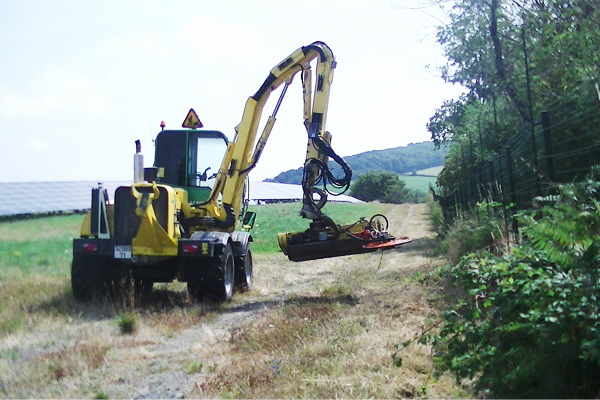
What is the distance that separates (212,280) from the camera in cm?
955

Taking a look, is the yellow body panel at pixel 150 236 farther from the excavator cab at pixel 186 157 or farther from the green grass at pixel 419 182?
the green grass at pixel 419 182

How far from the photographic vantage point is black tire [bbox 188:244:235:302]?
31.4ft

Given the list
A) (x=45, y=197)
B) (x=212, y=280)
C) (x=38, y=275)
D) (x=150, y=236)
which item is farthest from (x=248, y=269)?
(x=45, y=197)

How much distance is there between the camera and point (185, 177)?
11.3 meters

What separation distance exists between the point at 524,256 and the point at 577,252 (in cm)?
47

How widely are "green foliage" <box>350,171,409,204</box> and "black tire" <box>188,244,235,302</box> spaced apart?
71.4 metres

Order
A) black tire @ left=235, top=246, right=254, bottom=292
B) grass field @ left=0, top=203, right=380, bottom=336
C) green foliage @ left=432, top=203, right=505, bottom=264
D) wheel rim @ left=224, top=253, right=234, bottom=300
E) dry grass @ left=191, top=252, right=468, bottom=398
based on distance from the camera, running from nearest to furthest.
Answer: dry grass @ left=191, top=252, right=468, bottom=398, green foliage @ left=432, top=203, right=505, bottom=264, grass field @ left=0, top=203, right=380, bottom=336, wheel rim @ left=224, top=253, right=234, bottom=300, black tire @ left=235, top=246, right=254, bottom=292

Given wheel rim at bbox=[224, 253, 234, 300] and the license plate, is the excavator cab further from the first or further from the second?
the license plate

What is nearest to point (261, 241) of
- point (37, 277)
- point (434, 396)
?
point (37, 277)

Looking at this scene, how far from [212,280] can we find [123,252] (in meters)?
1.32

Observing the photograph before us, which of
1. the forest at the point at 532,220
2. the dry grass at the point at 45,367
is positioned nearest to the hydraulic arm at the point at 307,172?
the forest at the point at 532,220

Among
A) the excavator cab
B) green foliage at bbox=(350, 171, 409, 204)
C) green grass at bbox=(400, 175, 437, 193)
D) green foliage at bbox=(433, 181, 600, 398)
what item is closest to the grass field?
the excavator cab

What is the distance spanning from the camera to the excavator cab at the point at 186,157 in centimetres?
1128

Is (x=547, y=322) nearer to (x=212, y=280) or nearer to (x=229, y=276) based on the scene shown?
(x=212, y=280)
